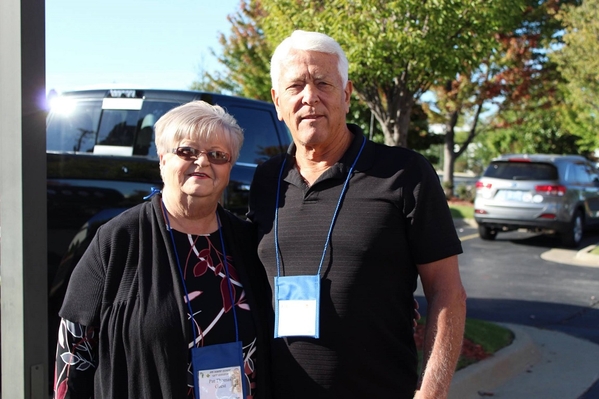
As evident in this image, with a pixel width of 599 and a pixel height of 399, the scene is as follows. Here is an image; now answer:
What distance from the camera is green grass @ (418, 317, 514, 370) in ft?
18.9

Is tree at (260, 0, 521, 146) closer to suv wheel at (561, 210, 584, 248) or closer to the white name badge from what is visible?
the white name badge

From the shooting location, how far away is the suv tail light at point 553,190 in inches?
520

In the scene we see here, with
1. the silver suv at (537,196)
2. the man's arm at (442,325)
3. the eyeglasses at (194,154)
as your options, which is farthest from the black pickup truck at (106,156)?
the silver suv at (537,196)

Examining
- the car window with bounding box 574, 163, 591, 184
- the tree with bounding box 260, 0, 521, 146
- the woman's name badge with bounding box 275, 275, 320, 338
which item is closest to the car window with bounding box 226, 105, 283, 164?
the tree with bounding box 260, 0, 521, 146

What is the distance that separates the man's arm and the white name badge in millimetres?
606

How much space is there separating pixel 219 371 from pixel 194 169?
0.70m

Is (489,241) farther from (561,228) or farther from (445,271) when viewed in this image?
(445,271)

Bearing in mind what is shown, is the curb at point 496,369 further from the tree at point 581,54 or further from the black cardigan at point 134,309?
the tree at point 581,54

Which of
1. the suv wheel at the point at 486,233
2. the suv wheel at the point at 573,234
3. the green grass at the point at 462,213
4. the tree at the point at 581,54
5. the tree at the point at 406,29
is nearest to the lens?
the tree at the point at 406,29

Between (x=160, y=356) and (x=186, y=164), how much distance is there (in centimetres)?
66

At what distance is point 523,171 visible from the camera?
13641mm

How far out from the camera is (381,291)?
2.24 meters


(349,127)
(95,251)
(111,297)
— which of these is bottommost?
(111,297)

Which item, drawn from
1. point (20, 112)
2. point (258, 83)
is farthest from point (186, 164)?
point (258, 83)
